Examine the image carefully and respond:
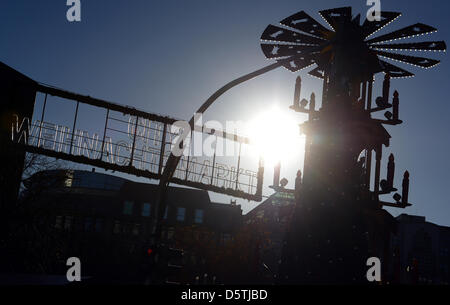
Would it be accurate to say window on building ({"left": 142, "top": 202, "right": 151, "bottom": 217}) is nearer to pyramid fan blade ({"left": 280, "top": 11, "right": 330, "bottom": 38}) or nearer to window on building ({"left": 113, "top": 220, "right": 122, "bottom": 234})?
window on building ({"left": 113, "top": 220, "right": 122, "bottom": 234})

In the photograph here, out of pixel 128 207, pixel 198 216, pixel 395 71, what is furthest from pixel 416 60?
pixel 128 207

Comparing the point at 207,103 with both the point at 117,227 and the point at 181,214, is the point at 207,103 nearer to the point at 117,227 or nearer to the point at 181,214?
the point at 117,227

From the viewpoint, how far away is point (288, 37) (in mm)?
16453

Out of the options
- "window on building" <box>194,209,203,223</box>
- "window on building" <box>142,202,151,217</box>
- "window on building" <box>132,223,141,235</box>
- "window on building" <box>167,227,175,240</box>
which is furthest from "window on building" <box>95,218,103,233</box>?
"window on building" <box>194,209,203,223</box>

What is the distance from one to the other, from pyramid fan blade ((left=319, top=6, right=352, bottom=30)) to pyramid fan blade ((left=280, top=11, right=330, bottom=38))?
0.27 metres

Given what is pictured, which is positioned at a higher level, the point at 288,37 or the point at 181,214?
the point at 288,37

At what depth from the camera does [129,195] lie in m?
74.7

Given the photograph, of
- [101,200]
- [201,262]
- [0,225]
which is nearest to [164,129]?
[0,225]

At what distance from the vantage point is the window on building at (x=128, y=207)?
73.6 metres

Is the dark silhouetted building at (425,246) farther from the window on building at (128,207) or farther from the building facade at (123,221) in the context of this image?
the window on building at (128,207)

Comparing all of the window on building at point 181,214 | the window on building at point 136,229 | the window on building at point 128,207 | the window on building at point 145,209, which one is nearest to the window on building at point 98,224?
the window on building at point 128,207

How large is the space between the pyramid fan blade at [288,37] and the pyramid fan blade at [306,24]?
200 mm

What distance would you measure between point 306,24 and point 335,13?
0.99 m

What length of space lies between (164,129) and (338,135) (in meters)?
17.8
